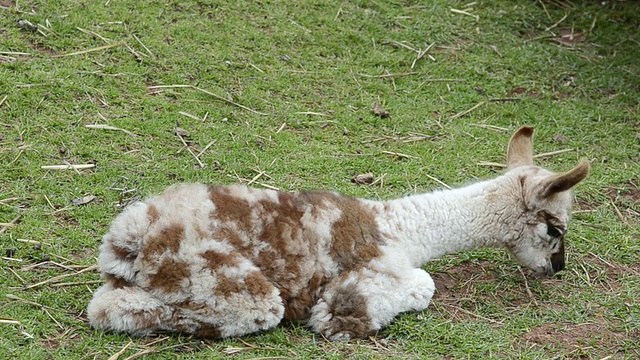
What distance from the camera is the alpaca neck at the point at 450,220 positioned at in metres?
6.06

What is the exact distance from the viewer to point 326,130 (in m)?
8.48

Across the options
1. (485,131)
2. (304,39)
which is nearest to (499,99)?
(485,131)

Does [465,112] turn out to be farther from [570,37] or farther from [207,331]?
[207,331]

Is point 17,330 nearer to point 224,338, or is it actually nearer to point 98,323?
point 98,323

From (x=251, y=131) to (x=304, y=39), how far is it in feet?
6.81

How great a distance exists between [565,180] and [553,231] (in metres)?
0.59

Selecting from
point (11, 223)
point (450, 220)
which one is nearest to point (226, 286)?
point (450, 220)

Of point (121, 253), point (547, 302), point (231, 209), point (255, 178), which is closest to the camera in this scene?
point (121, 253)

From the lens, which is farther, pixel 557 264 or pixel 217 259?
pixel 557 264

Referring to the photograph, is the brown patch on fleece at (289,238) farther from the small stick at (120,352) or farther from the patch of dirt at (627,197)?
the patch of dirt at (627,197)

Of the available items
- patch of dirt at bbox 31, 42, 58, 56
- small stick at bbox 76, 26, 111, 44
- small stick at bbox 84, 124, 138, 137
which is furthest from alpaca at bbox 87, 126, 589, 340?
small stick at bbox 76, 26, 111, 44

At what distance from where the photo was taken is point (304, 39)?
983cm

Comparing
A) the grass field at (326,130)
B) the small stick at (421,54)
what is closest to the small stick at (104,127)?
the grass field at (326,130)

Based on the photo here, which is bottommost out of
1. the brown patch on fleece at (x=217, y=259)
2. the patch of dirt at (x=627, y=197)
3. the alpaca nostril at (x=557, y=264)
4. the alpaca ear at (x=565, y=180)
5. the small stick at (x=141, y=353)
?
the patch of dirt at (x=627, y=197)
